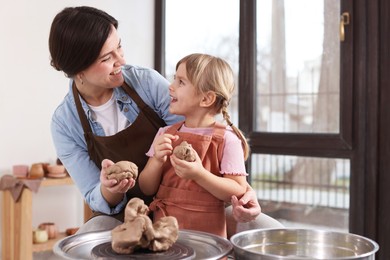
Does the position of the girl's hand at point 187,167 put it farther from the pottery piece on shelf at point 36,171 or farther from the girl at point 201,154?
the pottery piece on shelf at point 36,171

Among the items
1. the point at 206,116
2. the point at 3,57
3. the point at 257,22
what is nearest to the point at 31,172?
the point at 3,57

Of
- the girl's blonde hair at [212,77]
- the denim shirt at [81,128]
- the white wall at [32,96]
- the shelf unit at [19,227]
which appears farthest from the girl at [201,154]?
the white wall at [32,96]

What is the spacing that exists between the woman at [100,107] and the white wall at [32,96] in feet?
4.45

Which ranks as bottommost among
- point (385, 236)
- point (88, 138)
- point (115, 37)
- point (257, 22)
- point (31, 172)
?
point (385, 236)

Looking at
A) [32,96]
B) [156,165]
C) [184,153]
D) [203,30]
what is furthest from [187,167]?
[203,30]

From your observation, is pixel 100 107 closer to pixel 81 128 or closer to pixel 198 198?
pixel 81 128

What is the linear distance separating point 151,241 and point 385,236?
178cm

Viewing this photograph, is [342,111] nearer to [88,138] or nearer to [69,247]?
[88,138]

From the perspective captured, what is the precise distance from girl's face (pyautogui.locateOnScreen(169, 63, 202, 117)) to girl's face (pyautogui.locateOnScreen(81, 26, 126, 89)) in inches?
8.5

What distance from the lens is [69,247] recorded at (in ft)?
3.32

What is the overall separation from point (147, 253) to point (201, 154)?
1.51 feet

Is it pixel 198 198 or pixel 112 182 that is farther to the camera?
pixel 198 198

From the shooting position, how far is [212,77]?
1.41m

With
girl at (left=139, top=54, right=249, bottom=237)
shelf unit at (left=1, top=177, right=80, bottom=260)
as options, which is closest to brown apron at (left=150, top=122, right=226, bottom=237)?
girl at (left=139, top=54, right=249, bottom=237)
